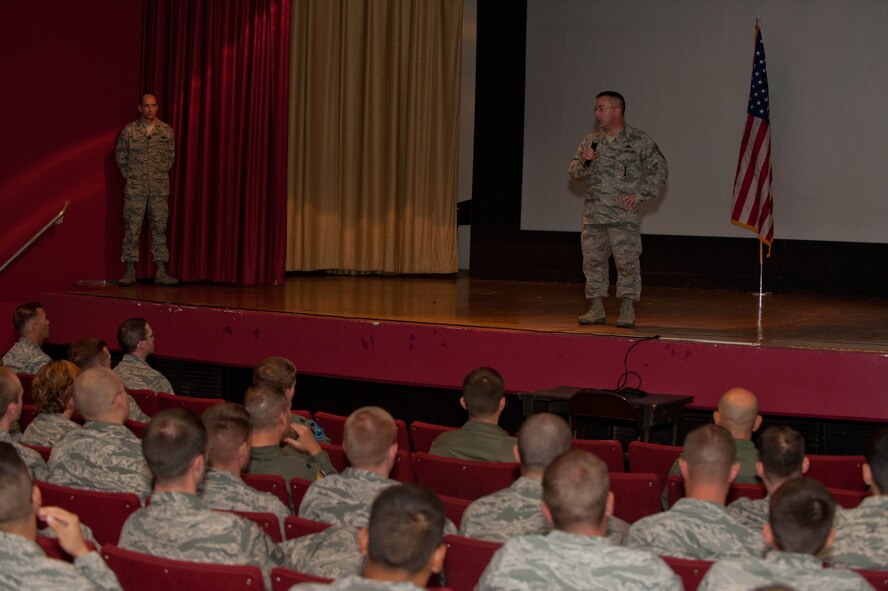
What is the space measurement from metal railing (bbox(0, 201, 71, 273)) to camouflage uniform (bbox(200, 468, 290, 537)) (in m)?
5.85

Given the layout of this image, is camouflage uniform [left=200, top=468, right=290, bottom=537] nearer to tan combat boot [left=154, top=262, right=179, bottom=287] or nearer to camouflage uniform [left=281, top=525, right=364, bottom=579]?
camouflage uniform [left=281, top=525, right=364, bottom=579]

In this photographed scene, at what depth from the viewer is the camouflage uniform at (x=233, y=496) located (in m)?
3.43

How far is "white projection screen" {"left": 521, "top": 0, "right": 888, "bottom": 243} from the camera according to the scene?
982 cm

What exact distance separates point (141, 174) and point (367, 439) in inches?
264

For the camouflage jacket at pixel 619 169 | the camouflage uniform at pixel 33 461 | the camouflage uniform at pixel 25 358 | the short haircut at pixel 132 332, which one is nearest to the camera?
the camouflage uniform at pixel 33 461

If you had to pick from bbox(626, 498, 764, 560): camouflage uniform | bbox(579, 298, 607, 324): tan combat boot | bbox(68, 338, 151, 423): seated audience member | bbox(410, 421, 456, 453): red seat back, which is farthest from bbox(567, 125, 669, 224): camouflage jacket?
bbox(626, 498, 764, 560): camouflage uniform

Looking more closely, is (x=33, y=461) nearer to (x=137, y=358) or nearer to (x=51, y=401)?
(x=51, y=401)

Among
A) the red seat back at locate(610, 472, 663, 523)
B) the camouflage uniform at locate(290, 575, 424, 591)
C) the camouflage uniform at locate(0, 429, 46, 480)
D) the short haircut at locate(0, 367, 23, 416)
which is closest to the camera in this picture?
the camouflage uniform at locate(290, 575, 424, 591)

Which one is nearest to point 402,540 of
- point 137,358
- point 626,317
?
point 137,358

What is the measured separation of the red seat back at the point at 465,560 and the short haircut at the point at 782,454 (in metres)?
1.03

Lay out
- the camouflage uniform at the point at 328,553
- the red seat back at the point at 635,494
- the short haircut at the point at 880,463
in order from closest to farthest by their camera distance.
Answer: the camouflage uniform at the point at 328,553 → the short haircut at the point at 880,463 → the red seat back at the point at 635,494

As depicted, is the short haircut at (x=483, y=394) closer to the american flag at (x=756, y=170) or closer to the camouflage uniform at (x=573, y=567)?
the camouflage uniform at (x=573, y=567)

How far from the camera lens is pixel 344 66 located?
38.3ft

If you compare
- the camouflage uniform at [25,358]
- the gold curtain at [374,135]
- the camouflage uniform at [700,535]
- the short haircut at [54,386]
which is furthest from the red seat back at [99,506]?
the gold curtain at [374,135]
